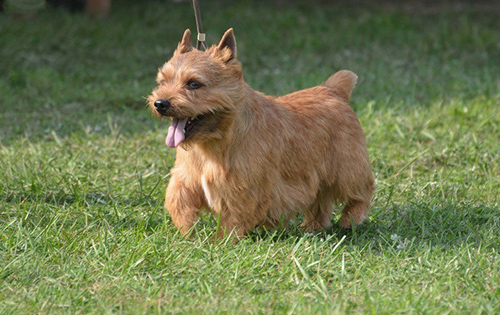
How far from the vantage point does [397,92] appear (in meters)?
8.15

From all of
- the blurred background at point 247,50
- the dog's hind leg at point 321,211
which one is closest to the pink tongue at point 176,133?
the dog's hind leg at point 321,211

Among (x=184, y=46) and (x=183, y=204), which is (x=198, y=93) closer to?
(x=184, y=46)

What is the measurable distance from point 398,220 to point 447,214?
34 cm

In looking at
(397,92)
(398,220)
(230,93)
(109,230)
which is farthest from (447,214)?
(397,92)

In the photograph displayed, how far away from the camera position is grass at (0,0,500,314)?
360 centimetres

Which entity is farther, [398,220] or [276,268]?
[398,220]

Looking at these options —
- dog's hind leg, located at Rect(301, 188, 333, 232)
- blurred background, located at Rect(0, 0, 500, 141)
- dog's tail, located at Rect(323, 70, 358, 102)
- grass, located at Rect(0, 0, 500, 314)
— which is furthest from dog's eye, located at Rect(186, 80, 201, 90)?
blurred background, located at Rect(0, 0, 500, 141)

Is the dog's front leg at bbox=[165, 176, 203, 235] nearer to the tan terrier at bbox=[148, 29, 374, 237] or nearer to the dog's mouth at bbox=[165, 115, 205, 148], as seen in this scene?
the tan terrier at bbox=[148, 29, 374, 237]

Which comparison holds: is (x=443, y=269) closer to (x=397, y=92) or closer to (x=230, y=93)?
(x=230, y=93)

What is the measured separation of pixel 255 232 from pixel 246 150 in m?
0.61

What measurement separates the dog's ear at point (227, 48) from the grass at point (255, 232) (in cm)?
106

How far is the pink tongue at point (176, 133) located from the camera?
386 centimetres

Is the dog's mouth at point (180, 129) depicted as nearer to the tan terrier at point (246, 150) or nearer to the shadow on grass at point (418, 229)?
the tan terrier at point (246, 150)

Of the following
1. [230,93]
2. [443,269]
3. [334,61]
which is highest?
[230,93]
